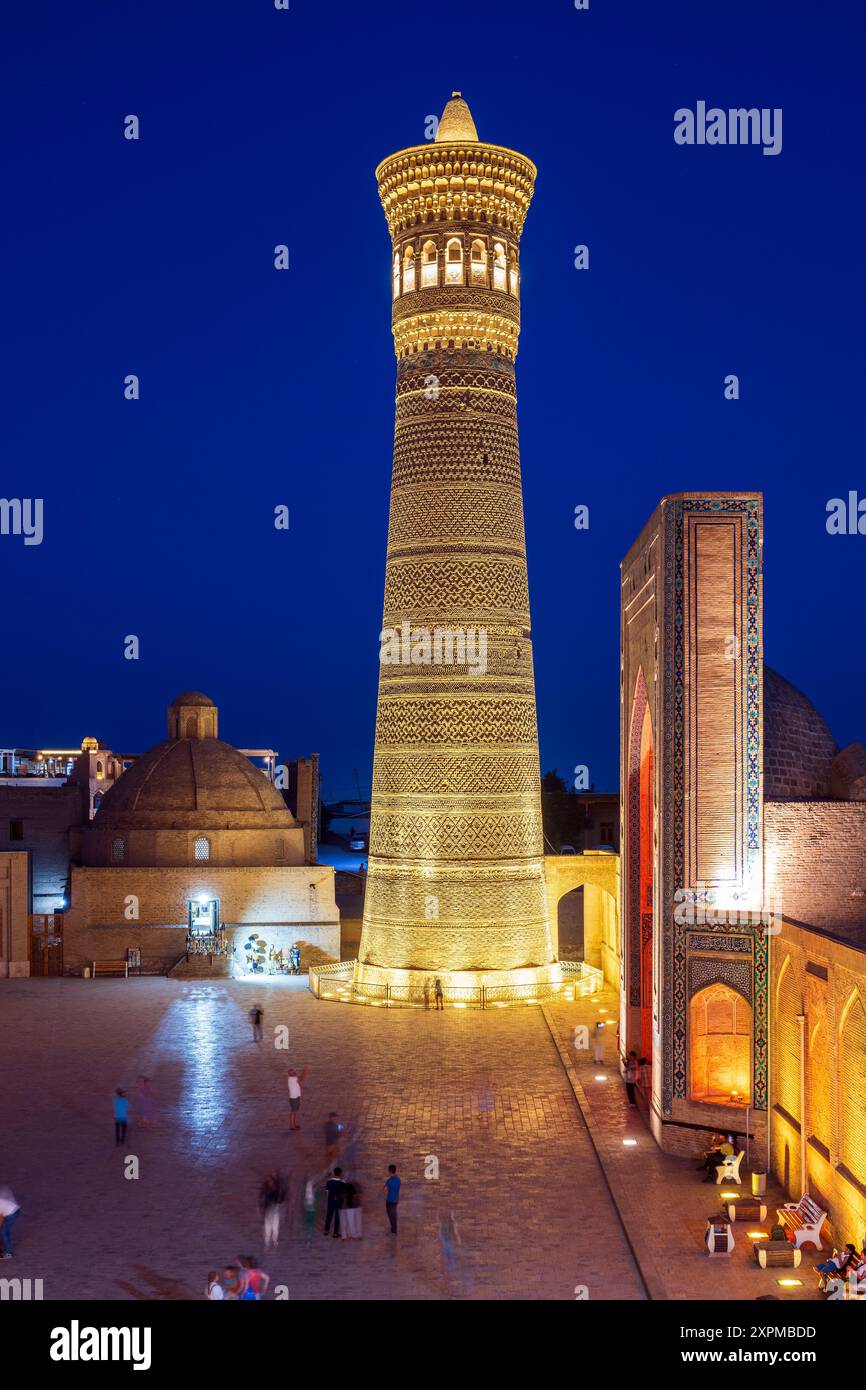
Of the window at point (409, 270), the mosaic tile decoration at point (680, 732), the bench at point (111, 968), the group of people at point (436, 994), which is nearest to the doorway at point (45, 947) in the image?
the bench at point (111, 968)

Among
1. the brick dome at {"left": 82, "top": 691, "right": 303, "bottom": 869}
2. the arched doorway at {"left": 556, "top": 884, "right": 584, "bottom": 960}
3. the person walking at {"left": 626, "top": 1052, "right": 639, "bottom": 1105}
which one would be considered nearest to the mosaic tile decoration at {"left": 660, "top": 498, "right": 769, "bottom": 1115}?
the person walking at {"left": 626, "top": 1052, "right": 639, "bottom": 1105}

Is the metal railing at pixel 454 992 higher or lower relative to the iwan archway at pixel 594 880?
lower

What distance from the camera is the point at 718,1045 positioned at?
14664 millimetres

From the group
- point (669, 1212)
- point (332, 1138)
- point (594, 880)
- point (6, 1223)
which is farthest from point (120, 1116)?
point (594, 880)

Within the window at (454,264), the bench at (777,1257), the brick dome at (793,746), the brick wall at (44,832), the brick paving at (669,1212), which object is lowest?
the brick paving at (669,1212)

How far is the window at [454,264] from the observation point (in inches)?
938

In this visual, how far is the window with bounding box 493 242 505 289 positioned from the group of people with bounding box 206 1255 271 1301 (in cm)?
1830

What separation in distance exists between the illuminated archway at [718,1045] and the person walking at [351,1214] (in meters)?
4.34

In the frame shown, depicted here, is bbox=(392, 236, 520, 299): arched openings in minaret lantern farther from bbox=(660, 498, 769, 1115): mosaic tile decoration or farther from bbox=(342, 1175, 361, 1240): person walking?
bbox=(342, 1175, 361, 1240): person walking

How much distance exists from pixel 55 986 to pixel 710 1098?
14.9m

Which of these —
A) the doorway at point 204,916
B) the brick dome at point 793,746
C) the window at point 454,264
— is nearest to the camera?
the brick dome at point 793,746

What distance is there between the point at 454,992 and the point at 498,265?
12585 millimetres

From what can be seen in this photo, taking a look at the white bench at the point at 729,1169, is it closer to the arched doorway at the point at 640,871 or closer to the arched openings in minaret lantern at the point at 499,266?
the arched doorway at the point at 640,871
